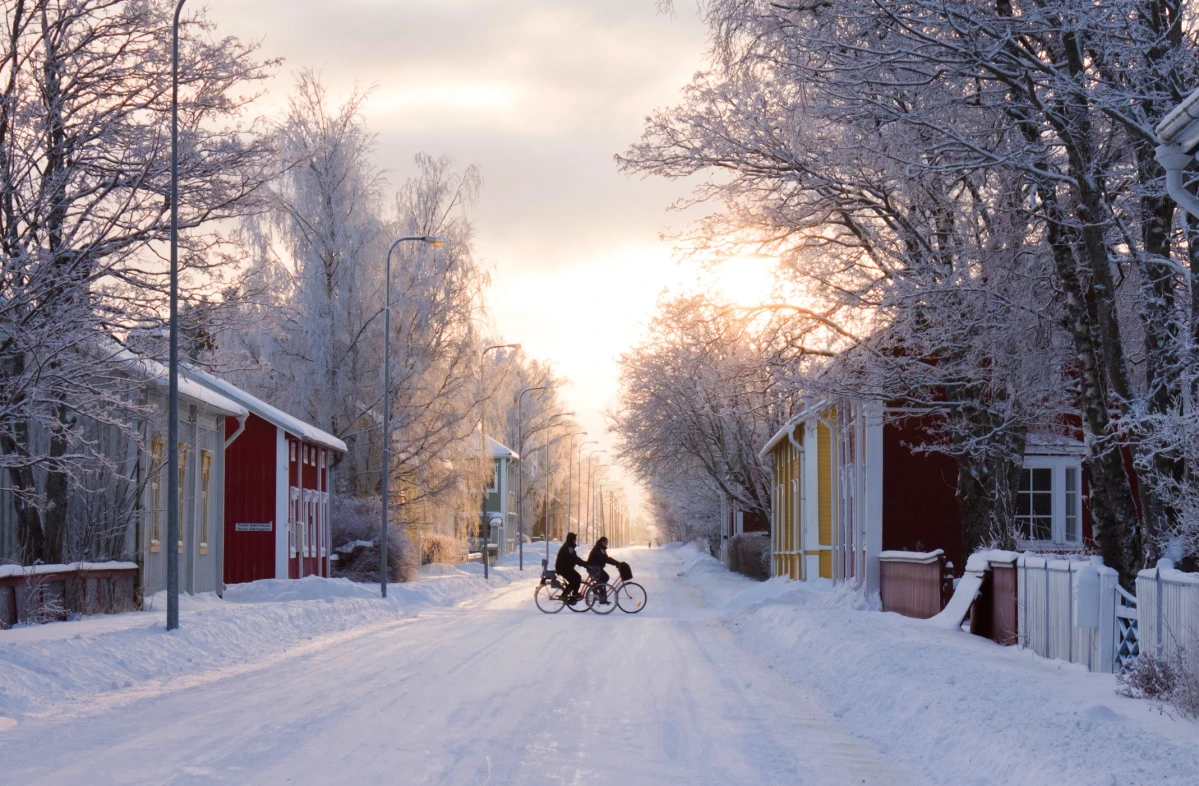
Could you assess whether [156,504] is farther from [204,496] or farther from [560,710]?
[560,710]

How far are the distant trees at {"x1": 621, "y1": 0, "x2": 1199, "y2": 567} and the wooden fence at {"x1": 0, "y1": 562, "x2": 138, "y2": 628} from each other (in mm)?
11164

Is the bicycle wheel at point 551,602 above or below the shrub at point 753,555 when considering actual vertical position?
above

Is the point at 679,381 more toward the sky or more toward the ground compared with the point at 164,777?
more toward the sky

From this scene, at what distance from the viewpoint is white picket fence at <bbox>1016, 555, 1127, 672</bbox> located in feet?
41.8

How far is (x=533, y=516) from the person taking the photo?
11562 centimetres


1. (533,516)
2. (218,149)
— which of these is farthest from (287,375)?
(533,516)

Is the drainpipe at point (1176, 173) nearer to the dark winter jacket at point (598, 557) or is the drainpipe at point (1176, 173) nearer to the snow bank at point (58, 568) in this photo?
the snow bank at point (58, 568)

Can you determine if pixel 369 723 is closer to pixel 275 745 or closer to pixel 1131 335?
pixel 275 745

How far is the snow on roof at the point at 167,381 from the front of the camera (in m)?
20.5

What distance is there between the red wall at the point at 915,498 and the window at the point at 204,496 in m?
15.1

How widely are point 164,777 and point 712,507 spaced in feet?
239

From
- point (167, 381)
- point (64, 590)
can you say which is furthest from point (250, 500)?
point (64, 590)

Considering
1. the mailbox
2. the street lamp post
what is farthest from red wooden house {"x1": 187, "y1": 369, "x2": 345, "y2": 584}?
the mailbox

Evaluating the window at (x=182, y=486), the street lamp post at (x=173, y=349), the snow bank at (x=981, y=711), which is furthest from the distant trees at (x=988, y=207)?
the window at (x=182, y=486)
